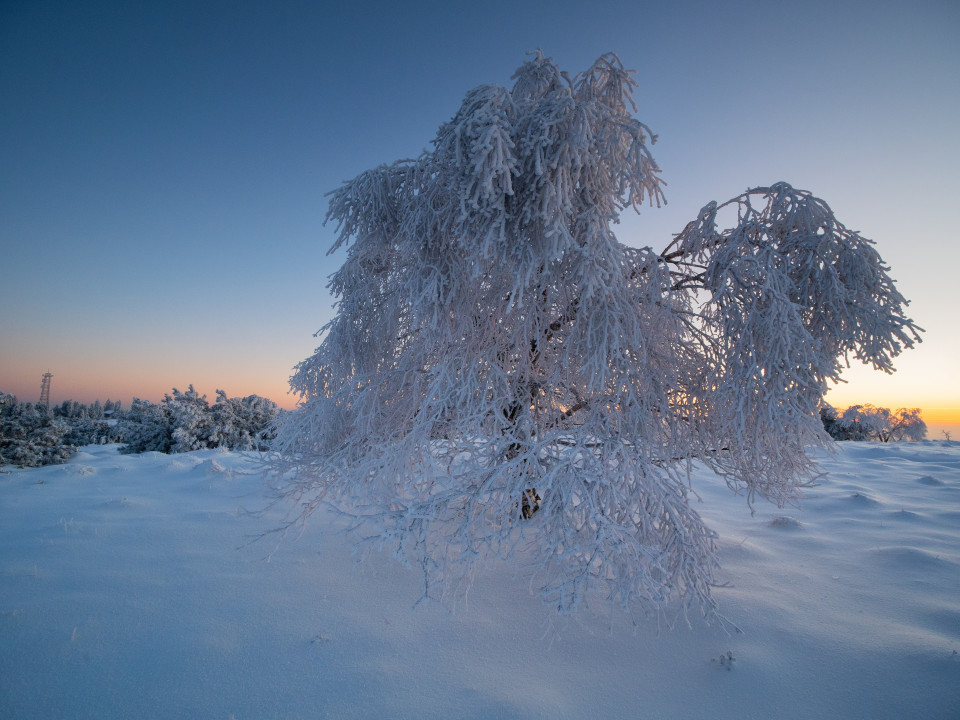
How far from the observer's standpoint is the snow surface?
2545mm

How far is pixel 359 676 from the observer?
2.73m

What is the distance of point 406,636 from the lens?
3.16 m

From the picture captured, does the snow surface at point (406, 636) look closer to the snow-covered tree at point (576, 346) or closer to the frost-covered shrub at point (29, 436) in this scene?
the snow-covered tree at point (576, 346)

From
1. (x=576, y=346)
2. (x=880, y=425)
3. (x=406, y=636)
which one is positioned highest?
(x=576, y=346)

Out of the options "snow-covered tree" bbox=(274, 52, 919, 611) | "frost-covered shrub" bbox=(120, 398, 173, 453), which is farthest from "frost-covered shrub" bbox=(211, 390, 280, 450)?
"snow-covered tree" bbox=(274, 52, 919, 611)

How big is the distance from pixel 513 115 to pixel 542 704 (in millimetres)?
4578

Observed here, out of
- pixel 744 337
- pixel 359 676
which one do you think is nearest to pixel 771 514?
pixel 744 337

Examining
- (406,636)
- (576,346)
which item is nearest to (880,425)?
(576,346)

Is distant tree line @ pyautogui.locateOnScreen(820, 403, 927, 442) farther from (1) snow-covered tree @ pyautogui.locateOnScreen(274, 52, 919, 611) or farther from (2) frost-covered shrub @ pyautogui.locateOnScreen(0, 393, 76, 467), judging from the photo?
(2) frost-covered shrub @ pyautogui.locateOnScreen(0, 393, 76, 467)

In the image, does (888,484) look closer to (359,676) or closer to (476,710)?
(476,710)

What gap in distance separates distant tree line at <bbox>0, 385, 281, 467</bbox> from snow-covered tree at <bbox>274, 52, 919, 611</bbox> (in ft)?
23.7

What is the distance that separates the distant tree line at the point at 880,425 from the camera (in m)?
22.9

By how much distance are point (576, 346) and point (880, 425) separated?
29.4 m

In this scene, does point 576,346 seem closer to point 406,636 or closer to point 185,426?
point 406,636
